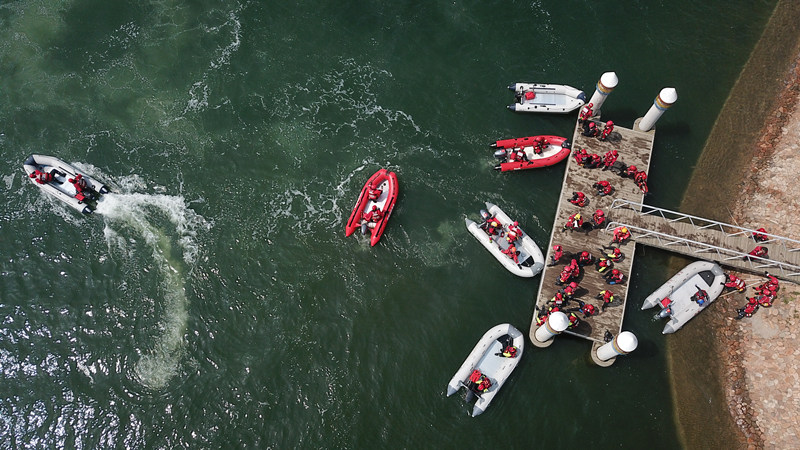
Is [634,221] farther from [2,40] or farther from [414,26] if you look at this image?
[2,40]

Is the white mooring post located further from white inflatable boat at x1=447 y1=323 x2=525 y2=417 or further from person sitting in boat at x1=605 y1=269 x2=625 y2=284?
white inflatable boat at x1=447 y1=323 x2=525 y2=417

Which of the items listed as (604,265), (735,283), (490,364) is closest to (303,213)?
(490,364)

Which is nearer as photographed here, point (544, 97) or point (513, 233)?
point (513, 233)

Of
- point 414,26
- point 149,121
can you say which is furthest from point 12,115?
point 414,26

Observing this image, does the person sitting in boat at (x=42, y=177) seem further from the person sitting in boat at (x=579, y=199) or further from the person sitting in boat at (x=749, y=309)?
the person sitting in boat at (x=749, y=309)

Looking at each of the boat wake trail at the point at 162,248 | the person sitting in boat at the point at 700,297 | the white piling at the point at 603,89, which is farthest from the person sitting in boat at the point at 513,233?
the boat wake trail at the point at 162,248

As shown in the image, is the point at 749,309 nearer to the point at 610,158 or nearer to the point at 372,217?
the point at 610,158

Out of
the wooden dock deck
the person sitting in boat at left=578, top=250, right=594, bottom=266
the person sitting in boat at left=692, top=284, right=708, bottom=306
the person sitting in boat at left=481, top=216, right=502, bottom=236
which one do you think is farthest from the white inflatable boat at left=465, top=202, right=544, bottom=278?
the person sitting in boat at left=692, top=284, right=708, bottom=306
